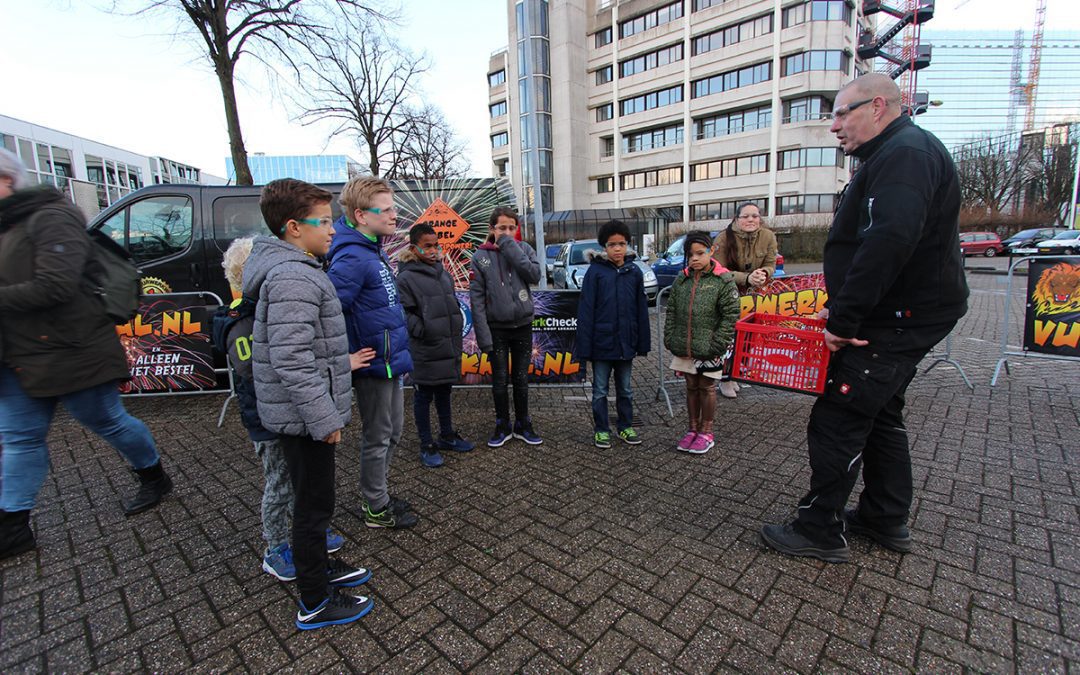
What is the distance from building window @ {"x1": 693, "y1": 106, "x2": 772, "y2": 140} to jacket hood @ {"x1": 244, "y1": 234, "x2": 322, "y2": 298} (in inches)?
1814

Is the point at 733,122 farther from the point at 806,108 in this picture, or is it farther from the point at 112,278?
the point at 112,278

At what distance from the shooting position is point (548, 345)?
6.04 m

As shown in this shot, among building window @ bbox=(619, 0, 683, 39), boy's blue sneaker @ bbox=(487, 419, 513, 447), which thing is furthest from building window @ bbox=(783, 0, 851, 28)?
boy's blue sneaker @ bbox=(487, 419, 513, 447)

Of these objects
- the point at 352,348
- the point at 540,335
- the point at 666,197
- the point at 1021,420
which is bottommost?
the point at 1021,420

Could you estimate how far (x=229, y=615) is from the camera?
241 centimetres

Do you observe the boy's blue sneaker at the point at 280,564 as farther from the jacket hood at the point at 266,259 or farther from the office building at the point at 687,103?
the office building at the point at 687,103

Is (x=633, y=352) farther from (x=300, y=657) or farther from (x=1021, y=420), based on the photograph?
(x=1021, y=420)

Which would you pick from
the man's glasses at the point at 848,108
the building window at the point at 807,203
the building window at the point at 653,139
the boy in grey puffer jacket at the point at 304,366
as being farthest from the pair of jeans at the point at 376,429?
the building window at the point at 653,139

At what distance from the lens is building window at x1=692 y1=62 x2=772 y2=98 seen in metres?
40.9

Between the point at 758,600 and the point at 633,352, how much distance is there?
88.3 inches

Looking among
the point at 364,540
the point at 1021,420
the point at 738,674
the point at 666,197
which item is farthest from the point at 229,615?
the point at 666,197

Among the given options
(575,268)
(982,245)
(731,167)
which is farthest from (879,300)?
(731,167)

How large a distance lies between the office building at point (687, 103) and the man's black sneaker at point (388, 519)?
118 ft

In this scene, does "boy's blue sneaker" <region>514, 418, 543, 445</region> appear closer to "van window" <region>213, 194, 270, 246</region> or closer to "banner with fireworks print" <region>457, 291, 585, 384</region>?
"banner with fireworks print" <region>457, 291, 585, 384</region>
